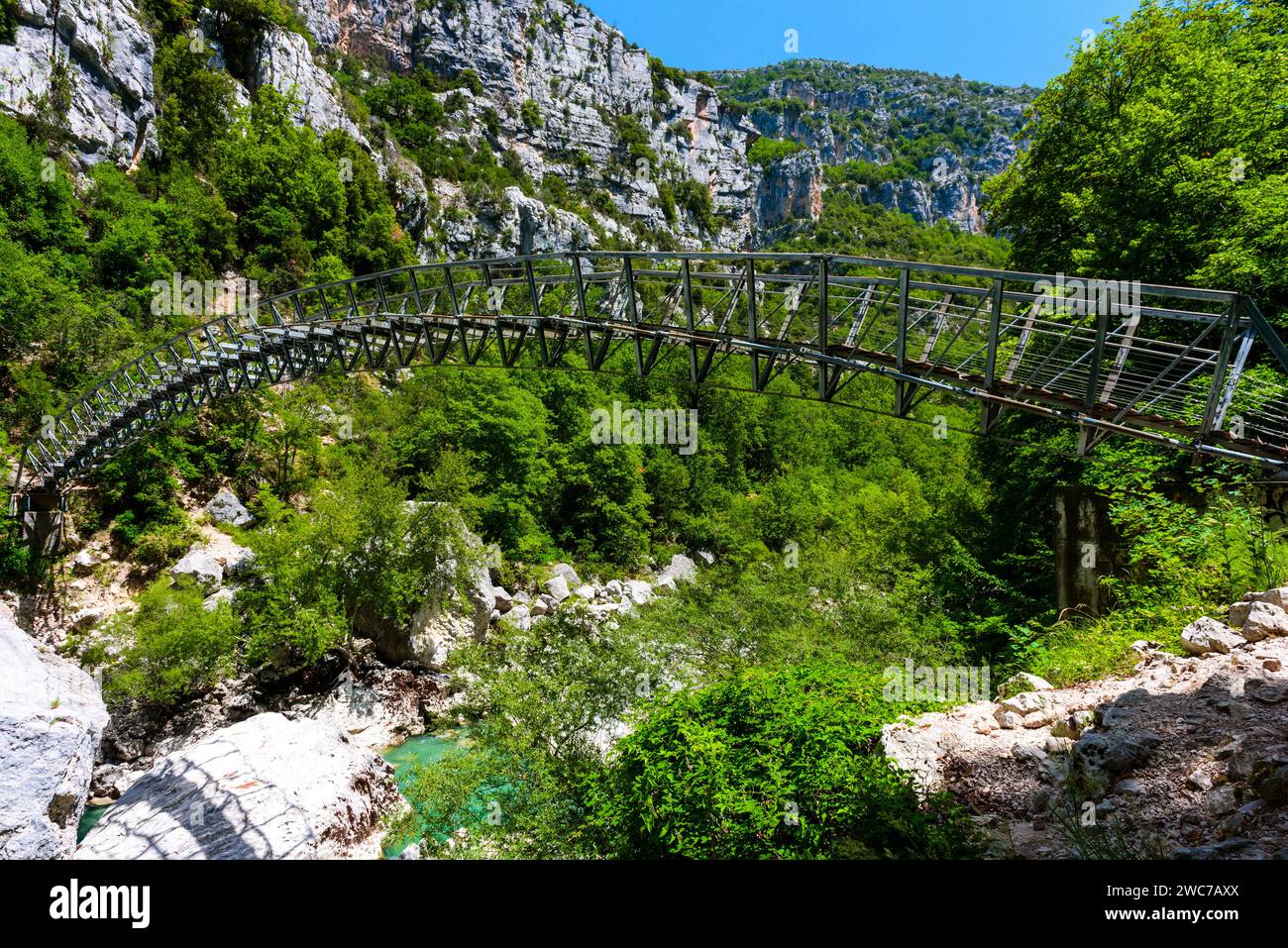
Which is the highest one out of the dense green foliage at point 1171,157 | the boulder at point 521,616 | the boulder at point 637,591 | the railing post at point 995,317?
the dense green foliage at point 1171,157

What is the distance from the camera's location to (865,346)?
33.6ft

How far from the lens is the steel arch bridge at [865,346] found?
738cm

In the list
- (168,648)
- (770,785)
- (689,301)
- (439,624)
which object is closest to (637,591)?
(439,624)

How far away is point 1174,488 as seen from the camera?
11672 millimetres

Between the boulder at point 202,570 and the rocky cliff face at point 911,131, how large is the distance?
14511cm

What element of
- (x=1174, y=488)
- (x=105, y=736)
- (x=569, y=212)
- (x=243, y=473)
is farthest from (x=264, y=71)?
(x=1174, y=488)

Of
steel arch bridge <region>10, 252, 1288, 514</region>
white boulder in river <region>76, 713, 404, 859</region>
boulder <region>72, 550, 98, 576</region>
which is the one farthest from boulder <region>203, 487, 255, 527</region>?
white boulder in river <region>76, 713, 404, 859</region>

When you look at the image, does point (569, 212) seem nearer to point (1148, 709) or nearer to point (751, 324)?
point (751, 324)

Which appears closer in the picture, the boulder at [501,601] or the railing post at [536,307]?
the railing post at [536,307]

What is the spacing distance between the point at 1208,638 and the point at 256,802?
15270mm

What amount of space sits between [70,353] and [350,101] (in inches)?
1863

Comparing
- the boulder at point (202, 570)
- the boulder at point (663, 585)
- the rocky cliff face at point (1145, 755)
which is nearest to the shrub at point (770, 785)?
the rocky cliff face at point (1145, 755)

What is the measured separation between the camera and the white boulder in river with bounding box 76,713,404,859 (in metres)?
11.1

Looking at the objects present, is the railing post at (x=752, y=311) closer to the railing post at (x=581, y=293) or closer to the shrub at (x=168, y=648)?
the railing post at (x=581, y=293)
